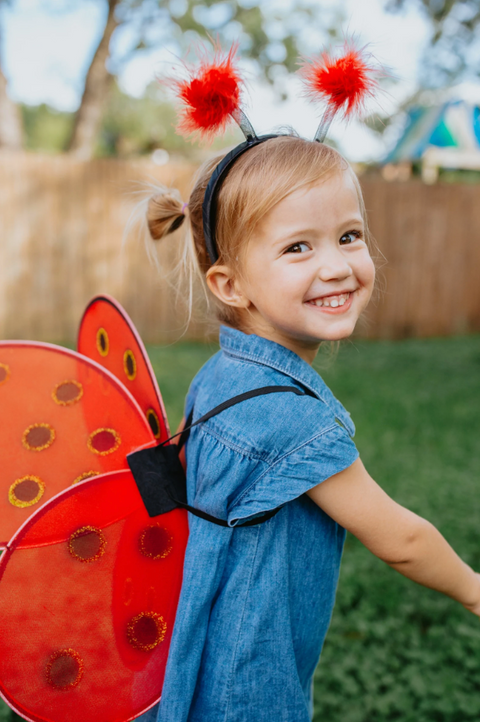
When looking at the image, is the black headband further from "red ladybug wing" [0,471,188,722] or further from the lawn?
the lawn

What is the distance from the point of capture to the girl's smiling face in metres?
1.09

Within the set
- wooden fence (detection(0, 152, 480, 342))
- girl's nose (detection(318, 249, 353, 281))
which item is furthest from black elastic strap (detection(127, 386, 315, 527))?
wooden fence (detection(0, 152, 480, 342))

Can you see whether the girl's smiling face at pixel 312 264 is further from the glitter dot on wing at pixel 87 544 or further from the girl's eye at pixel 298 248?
the glitter dot on wing at pixel 87 544

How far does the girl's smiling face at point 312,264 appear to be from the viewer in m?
1.09

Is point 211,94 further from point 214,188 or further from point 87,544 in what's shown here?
point 87,544

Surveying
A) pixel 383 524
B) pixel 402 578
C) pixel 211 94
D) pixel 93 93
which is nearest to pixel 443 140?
pixel 93 93

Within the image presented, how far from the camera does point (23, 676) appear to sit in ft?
3.32

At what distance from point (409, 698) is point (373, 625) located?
37cm

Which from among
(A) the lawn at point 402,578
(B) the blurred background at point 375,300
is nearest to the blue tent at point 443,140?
(B) the blurred background at point 375,300

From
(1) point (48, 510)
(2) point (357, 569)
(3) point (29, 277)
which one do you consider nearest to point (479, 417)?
(2) point (357, 569)

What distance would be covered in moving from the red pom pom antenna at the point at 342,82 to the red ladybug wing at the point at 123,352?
572 millimetres

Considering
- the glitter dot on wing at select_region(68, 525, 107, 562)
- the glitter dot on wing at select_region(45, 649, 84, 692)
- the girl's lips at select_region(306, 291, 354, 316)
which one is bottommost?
the glitter dot on wing at select_region(45, 649, 84, 692)

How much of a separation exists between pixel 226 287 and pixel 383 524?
21.4 inches

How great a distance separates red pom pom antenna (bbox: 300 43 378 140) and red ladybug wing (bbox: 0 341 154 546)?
67 cm
